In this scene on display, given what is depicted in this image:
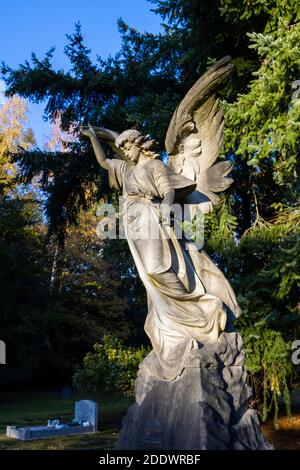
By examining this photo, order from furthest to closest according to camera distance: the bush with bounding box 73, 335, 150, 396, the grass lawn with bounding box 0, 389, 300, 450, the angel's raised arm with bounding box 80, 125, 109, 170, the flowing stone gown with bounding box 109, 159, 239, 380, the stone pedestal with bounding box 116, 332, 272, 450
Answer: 1. the bush with bounding box 73, 335, 150, 396
2. the grass lawn with bounding box 0, 389, 300, 450
3. the angel's raised arm with bounding box 80, 125, 109, 170
4. the flowing stone gown with bounding box 109, 159, 239, 380
5. the stone pedestal with bounding box 116, 332, 272, 450

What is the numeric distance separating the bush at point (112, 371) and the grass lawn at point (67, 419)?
2.12 feet

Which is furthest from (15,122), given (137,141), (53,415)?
(137,141)

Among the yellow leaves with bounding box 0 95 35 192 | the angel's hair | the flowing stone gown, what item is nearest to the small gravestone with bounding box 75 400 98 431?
the flowing stone gown

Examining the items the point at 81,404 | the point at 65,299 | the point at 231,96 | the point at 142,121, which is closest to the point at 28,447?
the point at 81,404

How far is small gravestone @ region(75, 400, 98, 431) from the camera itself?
11.9 meters

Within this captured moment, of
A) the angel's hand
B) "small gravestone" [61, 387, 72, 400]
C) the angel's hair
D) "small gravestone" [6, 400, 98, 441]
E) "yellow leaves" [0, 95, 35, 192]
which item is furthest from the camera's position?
"yellow leaves" [0, 95, 35, 192]

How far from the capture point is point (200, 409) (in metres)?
4.17

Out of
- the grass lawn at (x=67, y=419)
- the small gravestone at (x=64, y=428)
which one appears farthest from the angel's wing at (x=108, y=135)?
the small gravestone at (x=64, y=428)

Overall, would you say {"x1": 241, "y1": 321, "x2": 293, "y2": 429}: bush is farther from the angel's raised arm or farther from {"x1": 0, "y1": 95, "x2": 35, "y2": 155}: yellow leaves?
{"x1": 0, "y1": 95, "x2": 35, "y2": 155}: yellow leaves

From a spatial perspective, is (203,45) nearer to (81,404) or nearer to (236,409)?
(236,409)

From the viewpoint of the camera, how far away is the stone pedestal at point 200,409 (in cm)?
416

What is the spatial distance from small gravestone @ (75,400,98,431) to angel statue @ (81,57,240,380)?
24.9 feet

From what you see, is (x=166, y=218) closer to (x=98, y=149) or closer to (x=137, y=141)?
(x=137, y=141)

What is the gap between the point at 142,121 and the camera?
9734mm
